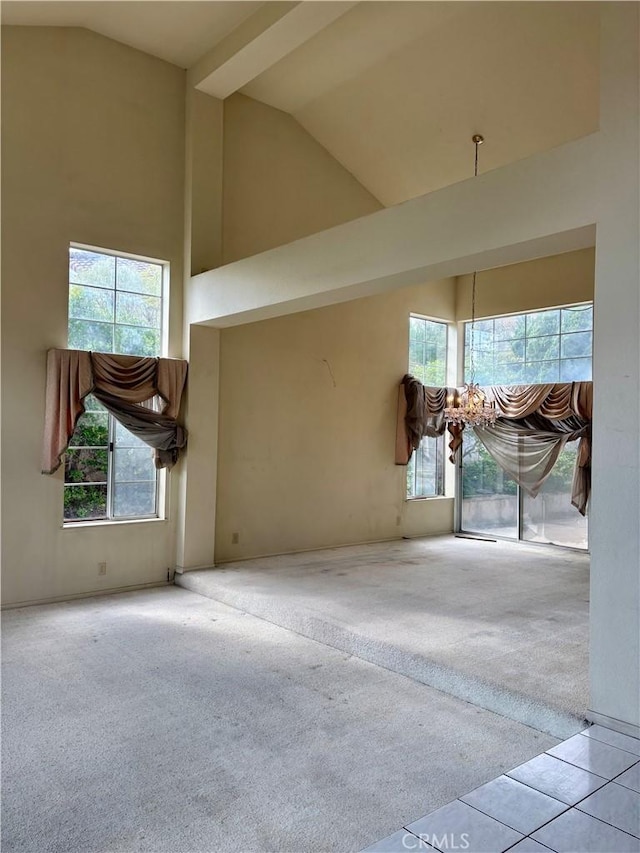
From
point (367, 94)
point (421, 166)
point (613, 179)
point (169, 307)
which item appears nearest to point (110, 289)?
point (169, 307)

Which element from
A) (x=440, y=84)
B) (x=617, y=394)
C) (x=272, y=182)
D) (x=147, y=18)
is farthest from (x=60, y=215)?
(x=617, y=394)

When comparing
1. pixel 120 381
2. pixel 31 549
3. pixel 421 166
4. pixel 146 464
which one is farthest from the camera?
pixel 421 166

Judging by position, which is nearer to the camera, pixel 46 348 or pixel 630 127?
pixel 630 127

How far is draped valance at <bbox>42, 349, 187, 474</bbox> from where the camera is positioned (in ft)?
16.8

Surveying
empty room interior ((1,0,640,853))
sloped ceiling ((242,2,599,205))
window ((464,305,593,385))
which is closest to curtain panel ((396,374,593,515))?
empty room interior ((1,0,640,853))

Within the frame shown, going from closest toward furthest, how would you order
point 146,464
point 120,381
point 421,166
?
point 120,381, point 146,464, point 421,166

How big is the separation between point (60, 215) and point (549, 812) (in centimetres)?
519

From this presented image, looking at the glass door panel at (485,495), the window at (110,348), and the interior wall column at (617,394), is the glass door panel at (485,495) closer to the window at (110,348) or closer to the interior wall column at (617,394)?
the window at (110,348)

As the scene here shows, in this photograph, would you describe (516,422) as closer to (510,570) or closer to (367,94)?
(510,570)

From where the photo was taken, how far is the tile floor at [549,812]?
85.4 inches

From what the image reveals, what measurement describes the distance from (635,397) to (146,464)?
421 cm

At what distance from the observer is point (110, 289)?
562 centimetres

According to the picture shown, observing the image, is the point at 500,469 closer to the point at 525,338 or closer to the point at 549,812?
the point at 525,338

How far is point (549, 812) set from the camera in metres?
2.35
